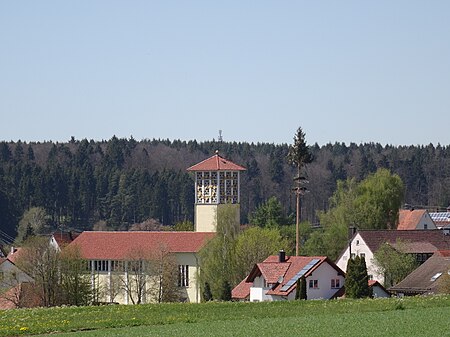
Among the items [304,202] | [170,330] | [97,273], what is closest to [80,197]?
[304,202]

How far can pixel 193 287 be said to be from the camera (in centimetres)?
8125

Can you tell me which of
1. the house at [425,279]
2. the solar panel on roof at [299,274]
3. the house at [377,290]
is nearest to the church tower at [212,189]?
the solar panel on roof at [299,274]

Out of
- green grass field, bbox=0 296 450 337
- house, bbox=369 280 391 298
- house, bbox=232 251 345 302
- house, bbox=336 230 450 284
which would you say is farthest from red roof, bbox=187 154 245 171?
green grass field, bbox=0 296 450 337

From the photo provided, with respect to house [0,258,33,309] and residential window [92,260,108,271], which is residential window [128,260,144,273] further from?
house [0,258,33,309]

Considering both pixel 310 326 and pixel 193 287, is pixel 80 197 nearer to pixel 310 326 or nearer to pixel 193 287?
pixel 193 287

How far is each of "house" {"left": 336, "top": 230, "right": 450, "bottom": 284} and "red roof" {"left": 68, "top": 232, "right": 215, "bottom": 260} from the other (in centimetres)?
1004

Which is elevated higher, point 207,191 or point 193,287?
point 207,191

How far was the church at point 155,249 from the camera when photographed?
264ft

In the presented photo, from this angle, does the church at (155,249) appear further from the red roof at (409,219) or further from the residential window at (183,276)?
the red roof at (409,219)

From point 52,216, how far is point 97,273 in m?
88.3

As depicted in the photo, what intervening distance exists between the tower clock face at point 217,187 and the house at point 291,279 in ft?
52.4

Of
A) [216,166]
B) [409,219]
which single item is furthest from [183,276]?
[409,219]

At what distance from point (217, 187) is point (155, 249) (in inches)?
291

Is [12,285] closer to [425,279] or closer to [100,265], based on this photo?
[100,265]
